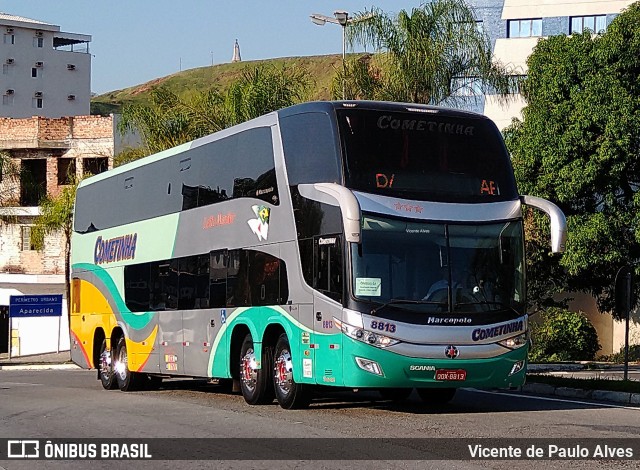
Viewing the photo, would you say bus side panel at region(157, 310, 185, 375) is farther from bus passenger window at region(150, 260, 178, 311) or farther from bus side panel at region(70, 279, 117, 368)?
bus side panel at region(70, 279, 117, 368)

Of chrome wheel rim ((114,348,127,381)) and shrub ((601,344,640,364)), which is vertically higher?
chrome wheel rim ((114,348,127,381))

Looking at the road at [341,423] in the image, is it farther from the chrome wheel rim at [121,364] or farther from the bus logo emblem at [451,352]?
the chrome wheel rim at [121,364]

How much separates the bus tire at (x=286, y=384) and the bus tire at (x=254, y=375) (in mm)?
157

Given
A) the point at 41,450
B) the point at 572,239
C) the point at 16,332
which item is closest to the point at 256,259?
the point at 41,450

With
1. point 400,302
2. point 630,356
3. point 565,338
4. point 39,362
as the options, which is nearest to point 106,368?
point 400,302

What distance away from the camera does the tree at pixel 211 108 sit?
4509 centimetres

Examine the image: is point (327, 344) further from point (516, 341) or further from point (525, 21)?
point (525, 21)

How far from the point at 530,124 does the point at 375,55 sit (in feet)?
20.2

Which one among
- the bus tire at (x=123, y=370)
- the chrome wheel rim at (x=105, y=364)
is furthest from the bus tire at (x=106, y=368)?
the bus tire at (x=123, y=370)

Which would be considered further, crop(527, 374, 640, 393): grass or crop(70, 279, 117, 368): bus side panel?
crop(70, 279, 117, 368): bus side panel

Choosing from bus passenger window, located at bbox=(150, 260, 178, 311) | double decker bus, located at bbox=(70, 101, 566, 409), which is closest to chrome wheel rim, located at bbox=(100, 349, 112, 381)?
bus passenger window, located at bbox=(150, 260, 178, 311)

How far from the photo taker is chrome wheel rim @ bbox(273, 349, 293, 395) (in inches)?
725

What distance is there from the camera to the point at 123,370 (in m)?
25.5

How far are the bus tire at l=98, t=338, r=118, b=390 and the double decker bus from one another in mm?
5382
